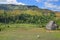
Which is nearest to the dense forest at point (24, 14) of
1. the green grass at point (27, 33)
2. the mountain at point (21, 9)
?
the mountain at point (21, 9)

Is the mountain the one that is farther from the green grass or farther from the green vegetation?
the green grass

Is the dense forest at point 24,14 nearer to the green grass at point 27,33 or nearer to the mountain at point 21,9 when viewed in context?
the mountain at point 21,9

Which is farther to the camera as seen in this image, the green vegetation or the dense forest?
the dense forest

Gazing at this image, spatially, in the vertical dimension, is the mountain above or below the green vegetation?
above

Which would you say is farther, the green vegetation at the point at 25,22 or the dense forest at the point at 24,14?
the dense forest at the point at 24,14

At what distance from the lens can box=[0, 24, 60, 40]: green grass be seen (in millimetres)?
3664

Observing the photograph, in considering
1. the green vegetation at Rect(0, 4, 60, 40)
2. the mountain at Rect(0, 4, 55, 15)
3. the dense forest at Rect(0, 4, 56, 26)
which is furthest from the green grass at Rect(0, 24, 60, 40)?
the mountain at Rect(0, 4, 55, 15)

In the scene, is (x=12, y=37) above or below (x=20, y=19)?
below

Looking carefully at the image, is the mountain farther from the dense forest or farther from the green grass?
the green grass

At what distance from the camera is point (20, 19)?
Answer: 3.87 meters

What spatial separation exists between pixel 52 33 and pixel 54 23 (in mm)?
221

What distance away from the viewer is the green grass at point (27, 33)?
3.66 m

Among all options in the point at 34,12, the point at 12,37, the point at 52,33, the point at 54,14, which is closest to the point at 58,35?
the point at 52,33

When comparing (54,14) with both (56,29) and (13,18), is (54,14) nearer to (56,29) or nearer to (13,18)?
(56,29)
